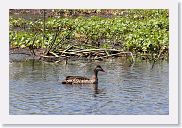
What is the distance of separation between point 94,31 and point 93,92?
0.51 metres

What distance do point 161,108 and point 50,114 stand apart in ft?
2.48

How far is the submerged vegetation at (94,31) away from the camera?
997cm

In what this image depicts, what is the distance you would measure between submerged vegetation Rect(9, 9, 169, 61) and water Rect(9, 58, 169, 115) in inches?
5.5

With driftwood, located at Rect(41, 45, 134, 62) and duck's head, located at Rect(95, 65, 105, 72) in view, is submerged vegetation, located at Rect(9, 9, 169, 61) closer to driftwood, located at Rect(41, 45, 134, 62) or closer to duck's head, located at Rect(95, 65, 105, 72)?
driftwood, located at Rect(41, 45, 134, 62)

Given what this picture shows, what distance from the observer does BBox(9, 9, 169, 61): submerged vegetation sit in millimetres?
9969

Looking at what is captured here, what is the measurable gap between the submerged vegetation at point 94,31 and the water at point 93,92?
140mm

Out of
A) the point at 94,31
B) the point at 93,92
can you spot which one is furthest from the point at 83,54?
the point at 93,92

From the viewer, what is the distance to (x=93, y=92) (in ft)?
32.7

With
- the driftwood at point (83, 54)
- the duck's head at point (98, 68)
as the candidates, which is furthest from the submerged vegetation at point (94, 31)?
the duck's head at point (98, 68)

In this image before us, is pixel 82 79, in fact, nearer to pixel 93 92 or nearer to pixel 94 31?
pixel 93 92

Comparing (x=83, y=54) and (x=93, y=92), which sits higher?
(x=83, y=54)

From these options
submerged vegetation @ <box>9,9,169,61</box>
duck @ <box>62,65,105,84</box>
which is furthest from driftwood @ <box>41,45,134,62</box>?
duck @ <box>62,65,105,84</box>
